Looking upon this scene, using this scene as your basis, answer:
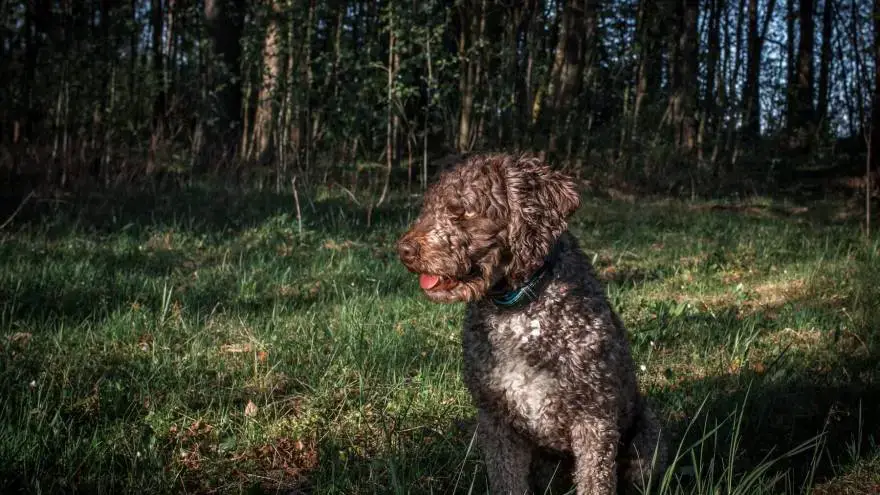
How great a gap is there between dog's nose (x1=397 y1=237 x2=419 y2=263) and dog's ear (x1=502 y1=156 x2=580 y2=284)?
42cm

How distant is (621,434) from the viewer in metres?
3.19

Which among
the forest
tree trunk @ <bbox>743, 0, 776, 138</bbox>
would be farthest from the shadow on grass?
tree trunk @ <bbox>743, 0, 776, 138</bbox>

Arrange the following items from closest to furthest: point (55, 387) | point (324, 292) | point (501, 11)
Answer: point (55, 387) < point (324, 292) < point (501, 11)

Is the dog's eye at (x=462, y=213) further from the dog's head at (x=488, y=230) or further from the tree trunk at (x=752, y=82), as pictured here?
the tree trunk at (x=752, y=82)

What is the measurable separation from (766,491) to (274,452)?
2.30 m

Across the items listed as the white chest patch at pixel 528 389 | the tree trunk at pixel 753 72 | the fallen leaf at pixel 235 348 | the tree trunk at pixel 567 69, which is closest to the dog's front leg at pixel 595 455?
the white chest patch at pixel 528 389

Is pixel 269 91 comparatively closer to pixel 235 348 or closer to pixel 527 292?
pixel 235 348

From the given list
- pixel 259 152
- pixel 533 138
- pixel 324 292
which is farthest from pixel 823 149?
pixel 324 292

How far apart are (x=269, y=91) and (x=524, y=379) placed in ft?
31.6

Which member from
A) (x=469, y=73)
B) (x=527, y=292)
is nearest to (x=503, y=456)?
(x=527, y=292)

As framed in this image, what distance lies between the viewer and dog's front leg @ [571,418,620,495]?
111 inches

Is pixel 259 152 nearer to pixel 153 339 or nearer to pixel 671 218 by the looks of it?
pixel 671 218

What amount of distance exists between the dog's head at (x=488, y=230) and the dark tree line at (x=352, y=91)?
7101mm

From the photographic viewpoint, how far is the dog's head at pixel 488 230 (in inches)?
118
